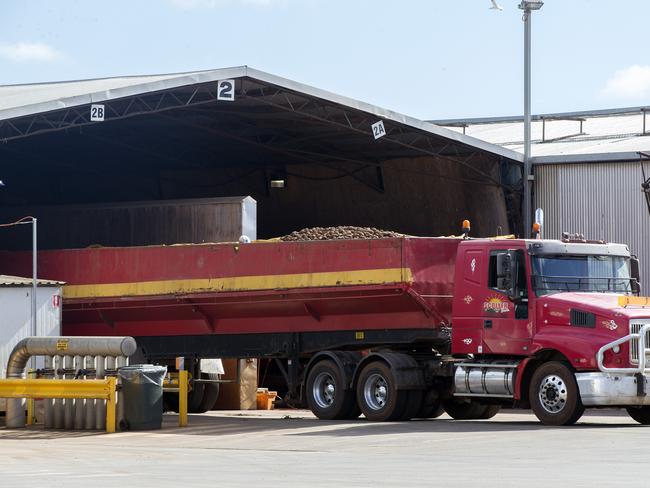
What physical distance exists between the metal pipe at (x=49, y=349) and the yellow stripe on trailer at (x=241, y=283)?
9.45 feet

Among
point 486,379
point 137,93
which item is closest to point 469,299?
point 486,379

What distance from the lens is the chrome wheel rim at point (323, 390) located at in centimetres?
2514

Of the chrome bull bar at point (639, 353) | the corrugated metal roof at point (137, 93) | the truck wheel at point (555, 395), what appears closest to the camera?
the chrome bull bar at point (639, 353)

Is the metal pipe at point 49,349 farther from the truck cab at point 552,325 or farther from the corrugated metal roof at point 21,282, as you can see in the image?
the truck cab at point 552,325

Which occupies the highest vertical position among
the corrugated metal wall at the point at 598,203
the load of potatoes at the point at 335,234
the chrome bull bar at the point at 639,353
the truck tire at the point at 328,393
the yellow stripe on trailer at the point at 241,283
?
the corrugated metal wall at the point at 598,203

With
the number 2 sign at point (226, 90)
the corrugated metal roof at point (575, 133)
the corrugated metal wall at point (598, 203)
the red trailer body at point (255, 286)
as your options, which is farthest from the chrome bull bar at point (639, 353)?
the number 2 sign at point (226, 90)

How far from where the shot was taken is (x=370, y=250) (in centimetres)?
2430

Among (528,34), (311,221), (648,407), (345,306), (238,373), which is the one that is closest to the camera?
(648,407)

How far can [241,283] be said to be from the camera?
25734mm

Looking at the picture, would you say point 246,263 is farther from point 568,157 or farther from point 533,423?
point 568,157

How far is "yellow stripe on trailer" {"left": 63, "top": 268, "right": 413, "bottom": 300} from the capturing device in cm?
2405

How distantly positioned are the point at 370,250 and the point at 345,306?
1.27 meters

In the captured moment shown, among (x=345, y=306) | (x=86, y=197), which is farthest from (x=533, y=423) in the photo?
(x=86, y=197)

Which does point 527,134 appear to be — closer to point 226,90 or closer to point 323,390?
point 226,90
